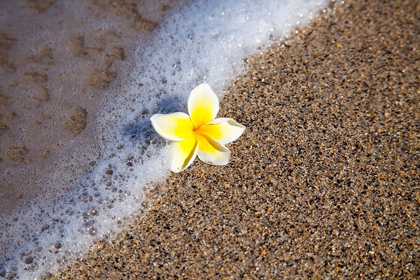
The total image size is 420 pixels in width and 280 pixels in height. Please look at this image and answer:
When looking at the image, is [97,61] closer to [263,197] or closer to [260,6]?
[260,6]

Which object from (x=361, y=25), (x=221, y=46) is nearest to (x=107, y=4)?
(x=221, y=46)

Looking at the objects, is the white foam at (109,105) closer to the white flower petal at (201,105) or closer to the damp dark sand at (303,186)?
the damp dark sand at (303,186)

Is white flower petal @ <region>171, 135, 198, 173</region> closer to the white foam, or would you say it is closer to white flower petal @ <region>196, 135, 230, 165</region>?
white flower petal @ <region>196, 135, 230, 165</region>

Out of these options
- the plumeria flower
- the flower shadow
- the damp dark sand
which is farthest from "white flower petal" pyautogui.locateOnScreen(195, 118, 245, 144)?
the flower shadow

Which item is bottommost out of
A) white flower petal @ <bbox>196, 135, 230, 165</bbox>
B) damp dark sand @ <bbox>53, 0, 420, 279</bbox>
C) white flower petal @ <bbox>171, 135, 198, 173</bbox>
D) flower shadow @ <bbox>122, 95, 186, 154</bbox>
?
damp dark sand @ <bbox>53, 0, 420, 279</bbox>

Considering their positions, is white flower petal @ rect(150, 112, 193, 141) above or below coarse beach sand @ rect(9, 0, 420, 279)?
above

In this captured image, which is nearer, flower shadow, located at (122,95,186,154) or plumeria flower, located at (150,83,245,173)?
plumeria flower, located at (150,83,245,173)

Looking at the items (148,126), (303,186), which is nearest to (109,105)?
(148,126)
